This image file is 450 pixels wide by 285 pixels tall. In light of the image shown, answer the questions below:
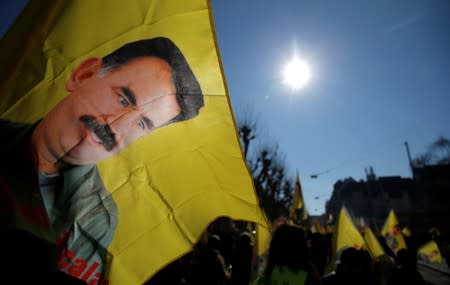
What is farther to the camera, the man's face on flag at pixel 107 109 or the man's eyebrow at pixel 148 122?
the man's eyebrow at pixel 148 122

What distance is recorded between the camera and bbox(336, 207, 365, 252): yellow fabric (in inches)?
217

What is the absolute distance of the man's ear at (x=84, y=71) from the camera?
171 centimetres

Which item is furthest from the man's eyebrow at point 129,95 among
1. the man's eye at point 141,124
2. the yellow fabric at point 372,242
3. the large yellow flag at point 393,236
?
the large yellow flag at point 393,236

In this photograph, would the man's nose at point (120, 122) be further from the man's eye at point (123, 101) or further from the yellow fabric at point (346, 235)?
the yellow fabric at point (346, 235)

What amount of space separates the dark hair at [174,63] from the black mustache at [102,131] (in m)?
0.32

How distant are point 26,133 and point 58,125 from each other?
166 millimetres

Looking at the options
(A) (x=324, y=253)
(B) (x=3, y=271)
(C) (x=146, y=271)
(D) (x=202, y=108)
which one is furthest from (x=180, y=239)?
(A) (x=324, y=253)

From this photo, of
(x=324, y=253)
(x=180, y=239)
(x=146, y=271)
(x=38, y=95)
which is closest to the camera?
(x=38, y=95)

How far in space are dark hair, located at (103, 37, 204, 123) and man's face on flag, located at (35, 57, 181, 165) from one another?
0.03m

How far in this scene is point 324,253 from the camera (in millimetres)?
5773

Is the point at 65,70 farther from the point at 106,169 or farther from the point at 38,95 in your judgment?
the point at 106,169

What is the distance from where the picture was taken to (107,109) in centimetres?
176

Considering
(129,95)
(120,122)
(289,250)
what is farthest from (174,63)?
(289,250)

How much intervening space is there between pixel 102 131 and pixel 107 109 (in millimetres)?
133
